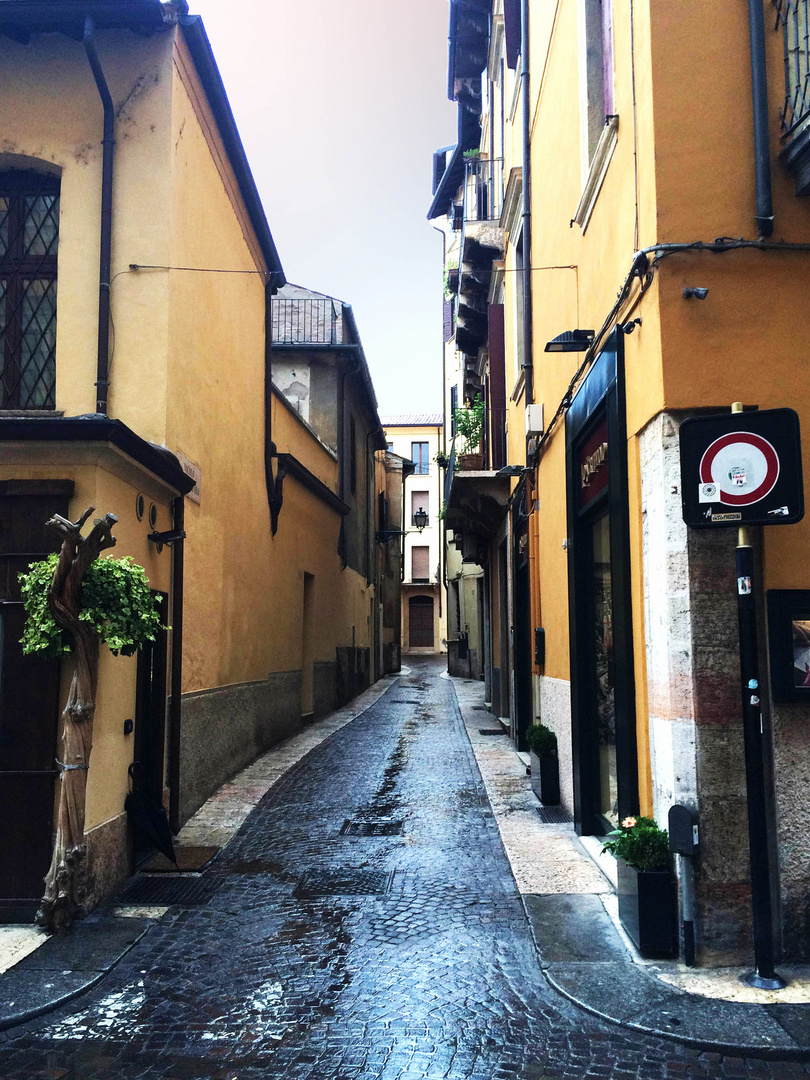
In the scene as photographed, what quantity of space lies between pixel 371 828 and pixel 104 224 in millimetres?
5655

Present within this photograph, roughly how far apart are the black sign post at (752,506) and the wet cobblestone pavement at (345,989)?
32.5 inches

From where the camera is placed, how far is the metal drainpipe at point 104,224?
755cm

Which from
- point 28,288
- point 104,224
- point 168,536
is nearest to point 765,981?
point 168,536

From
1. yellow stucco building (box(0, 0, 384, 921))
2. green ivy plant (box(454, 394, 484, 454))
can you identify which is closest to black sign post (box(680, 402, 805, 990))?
yellow stucco building (box(0, 0, 384, 921))

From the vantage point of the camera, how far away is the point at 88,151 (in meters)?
7.92

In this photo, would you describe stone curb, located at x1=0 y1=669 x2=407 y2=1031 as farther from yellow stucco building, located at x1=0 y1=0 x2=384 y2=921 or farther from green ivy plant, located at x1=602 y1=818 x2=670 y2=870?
green ivy plant, located at x1=602 y1=818 x2=670 y2=870

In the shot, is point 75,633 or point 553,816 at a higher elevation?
point 75,633

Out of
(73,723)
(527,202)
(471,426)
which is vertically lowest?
(73,723)

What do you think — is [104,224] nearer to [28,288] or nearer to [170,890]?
[28,288]

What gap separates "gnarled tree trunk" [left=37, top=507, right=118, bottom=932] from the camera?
5.50 m

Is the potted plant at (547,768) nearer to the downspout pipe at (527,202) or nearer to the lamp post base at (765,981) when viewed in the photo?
the downspout pipe at (527,202)

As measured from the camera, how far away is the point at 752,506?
4.36 meters

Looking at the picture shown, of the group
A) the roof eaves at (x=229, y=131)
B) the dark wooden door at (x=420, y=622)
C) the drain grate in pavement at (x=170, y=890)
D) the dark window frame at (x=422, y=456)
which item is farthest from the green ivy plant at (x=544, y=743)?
the dark window frame at (x=422, y=456)

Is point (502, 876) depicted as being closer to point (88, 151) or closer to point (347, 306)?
point (88, 151)
